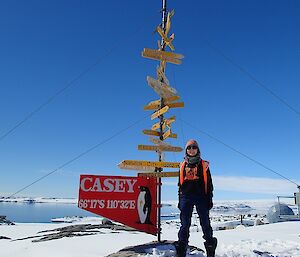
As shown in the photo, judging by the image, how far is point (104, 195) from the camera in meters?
7.43

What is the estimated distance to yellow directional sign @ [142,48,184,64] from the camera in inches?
331

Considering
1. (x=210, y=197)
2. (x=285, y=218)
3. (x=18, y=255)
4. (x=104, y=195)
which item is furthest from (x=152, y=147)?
(x=285, y=218)

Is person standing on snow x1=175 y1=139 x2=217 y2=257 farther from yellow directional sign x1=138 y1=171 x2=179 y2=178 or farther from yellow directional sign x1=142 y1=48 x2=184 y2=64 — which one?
yellow directional sign x1=142 y1=48 x2=184 y2=64

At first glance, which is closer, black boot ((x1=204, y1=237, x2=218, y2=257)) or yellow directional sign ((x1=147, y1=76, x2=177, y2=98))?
black boot ((x1=204, y1=237, x2=218, y2=257))

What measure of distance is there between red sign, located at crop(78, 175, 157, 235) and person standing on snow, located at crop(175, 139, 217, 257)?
1976 millimetres

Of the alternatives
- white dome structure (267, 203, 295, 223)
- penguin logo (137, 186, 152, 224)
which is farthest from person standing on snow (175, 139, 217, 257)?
white dome structure (267, 203, 295, 223)

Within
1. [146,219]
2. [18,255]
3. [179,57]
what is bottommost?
[18,255]

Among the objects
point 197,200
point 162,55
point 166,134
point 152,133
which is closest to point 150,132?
point 152,133

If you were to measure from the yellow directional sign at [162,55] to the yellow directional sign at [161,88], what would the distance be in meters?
0.71

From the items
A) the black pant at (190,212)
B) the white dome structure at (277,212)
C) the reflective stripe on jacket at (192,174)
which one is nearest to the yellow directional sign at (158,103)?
the reflective stripe on jacket at (192,174)

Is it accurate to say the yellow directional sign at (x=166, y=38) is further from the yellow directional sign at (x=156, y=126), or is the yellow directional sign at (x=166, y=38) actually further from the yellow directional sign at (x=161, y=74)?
the yellow directional sign at (x=156, y=126)

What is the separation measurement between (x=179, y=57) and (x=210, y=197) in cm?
427

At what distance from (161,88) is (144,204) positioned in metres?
2.94

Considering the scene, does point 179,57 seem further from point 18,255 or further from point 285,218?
point 285,218
